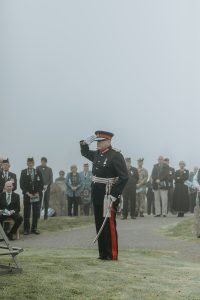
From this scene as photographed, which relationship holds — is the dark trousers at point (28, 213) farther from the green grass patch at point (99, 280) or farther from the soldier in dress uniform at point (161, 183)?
the green grass patch at point (99, 280)

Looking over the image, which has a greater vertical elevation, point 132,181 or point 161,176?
point 161,176

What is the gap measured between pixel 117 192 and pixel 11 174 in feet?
28.3

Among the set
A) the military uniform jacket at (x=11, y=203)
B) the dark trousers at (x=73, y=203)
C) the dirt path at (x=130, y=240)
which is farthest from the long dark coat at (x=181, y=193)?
the military uniform jacket at (x=11, y=203)

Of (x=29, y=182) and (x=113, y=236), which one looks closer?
(x=113, y=236)

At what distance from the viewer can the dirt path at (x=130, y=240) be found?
43.0ft

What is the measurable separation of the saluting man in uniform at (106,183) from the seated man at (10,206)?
6.04 m

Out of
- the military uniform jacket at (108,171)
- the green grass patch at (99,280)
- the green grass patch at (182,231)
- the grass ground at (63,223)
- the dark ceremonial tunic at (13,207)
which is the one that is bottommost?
the green grass patch at (99,280)

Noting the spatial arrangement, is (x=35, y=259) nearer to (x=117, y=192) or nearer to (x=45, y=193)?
(x=117, y=192)

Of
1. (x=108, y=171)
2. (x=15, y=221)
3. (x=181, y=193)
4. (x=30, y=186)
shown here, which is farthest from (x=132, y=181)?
(x=108, y=171)

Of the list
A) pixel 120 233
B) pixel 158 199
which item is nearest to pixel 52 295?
pixel 120 233

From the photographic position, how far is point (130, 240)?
49.0 feet

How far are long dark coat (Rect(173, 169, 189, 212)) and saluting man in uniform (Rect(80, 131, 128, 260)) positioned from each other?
12981mm

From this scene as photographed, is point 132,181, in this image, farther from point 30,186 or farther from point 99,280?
point 99,280

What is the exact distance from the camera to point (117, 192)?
10.1 meters
